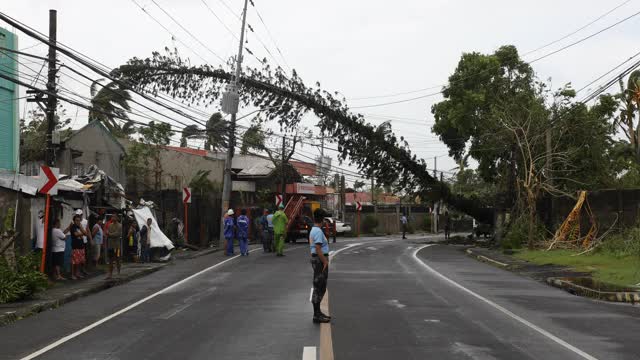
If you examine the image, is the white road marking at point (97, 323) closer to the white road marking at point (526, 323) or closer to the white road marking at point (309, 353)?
the white road marking at point (309, 353)

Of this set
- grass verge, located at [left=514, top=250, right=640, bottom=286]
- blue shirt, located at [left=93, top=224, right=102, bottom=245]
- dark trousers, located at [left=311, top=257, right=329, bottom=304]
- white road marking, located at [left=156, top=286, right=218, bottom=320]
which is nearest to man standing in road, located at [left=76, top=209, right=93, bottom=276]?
blue shirt, located at [left=93, top=224, right=102, bottom=245]

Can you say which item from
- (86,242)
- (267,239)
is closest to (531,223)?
(267,239)

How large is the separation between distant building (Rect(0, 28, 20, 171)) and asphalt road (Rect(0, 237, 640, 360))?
9446 millimetres

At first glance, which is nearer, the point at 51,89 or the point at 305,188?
the point at 51,89

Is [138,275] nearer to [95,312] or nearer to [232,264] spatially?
[232,264]

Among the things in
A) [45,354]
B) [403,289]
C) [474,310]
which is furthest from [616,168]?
[45,354]

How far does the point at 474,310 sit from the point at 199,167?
42.8 metres

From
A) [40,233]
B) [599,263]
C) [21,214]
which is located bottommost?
[599,263]

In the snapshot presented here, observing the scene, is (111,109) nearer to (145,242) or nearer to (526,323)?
(145,242)

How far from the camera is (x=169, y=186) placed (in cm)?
5059

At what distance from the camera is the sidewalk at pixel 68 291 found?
1289 centimetres

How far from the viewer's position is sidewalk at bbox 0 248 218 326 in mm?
12891

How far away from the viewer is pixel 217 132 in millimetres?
36781

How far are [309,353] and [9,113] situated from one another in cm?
1998
